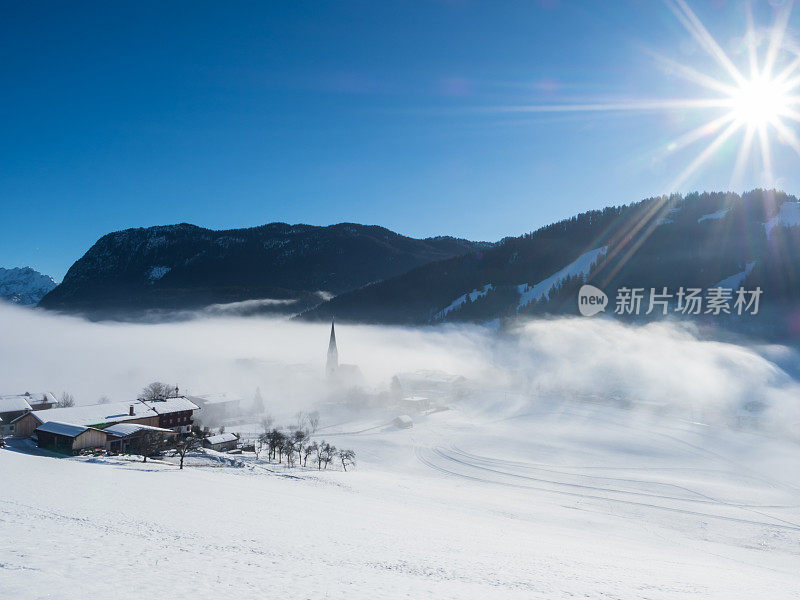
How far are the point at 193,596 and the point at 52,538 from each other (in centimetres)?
750

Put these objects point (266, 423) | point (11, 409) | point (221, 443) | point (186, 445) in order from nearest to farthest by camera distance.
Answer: point (186, 445) < point (221, 443) < point (11, 409) < point (266, 423)

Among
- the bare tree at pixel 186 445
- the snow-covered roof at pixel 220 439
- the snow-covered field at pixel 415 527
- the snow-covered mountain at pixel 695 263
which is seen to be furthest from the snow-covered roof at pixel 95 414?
the snow-covered mountain at pixel 695 263

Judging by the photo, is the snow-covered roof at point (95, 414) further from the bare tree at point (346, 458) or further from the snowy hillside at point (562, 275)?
the snowy hillside at point (562, 275)

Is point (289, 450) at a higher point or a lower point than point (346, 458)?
higher

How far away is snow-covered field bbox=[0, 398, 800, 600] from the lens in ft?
40.9

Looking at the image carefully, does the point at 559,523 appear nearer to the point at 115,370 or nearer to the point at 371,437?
the point at 371,437

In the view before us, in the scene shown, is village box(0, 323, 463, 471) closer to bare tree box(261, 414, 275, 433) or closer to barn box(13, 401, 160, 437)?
barn box(13, 401, 160, 437)

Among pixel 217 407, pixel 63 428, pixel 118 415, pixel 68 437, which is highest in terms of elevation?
pixel 118 415

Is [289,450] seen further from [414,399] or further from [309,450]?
[414,399]

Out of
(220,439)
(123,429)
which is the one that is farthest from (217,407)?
(123,429)

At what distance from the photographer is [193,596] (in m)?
10.4

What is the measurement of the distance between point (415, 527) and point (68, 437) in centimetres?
4336

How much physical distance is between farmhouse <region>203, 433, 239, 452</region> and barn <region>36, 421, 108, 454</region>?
11008 mm

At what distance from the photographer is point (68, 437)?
1818 inches
